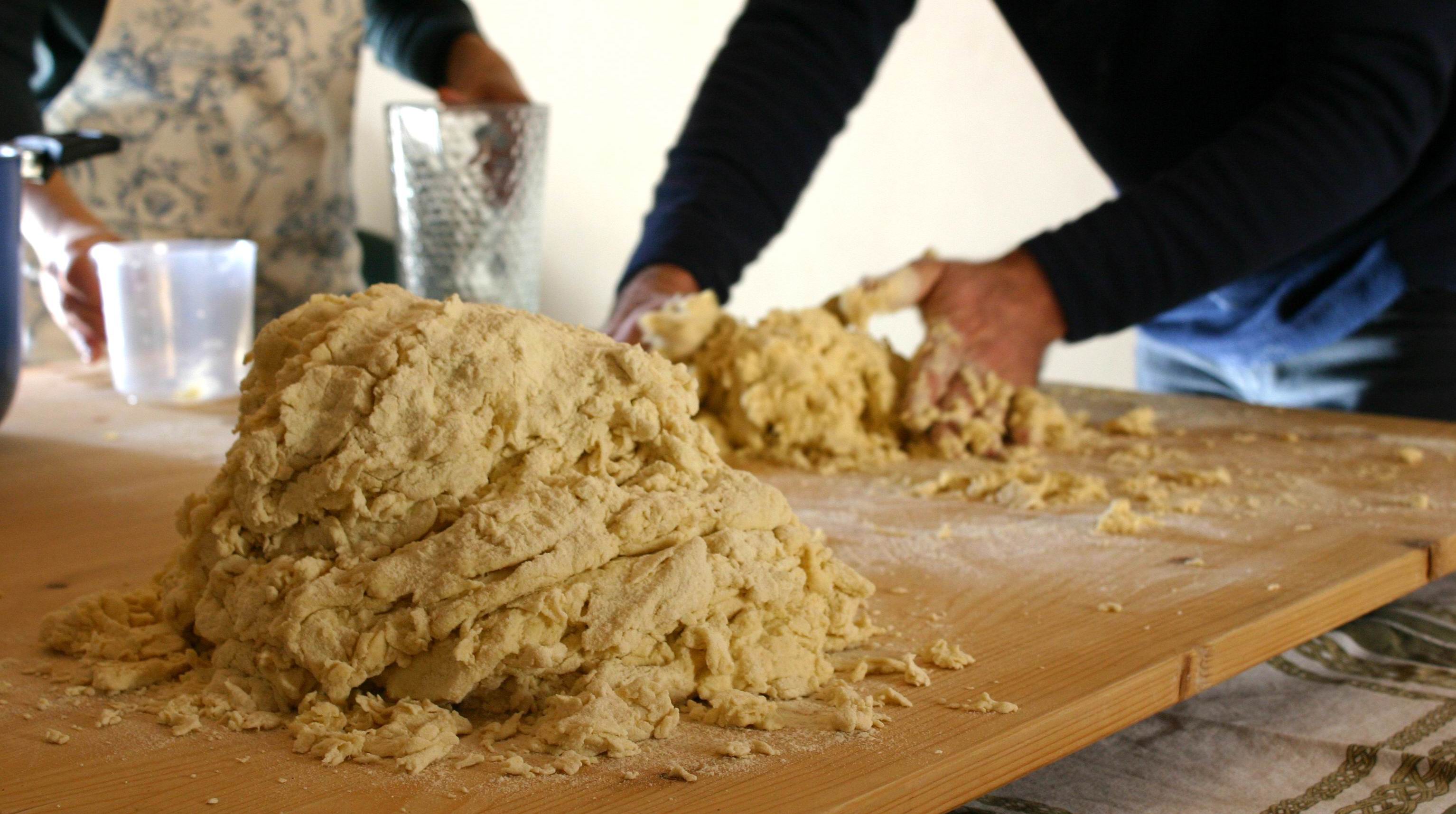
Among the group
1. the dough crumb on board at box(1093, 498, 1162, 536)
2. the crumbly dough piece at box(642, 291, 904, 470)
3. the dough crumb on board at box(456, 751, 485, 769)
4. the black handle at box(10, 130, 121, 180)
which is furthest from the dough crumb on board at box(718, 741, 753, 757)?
the black handle at box(10, 130, 121, 180)

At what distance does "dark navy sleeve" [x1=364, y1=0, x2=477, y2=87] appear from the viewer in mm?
2379

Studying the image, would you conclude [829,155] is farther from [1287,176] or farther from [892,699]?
[892,699]

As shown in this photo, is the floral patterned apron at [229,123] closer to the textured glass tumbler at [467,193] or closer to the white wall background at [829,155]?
the textured glass tumbler at [467,193]

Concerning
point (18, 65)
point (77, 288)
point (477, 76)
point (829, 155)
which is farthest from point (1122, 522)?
point (829, 155)

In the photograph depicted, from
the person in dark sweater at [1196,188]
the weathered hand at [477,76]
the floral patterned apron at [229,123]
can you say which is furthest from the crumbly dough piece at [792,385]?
the floral patterned apron at [229,123]

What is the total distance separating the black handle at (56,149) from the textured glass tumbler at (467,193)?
0.54 meters

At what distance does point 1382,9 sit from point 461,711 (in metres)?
1.32

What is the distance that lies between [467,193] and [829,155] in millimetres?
2102

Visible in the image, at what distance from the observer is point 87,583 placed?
0.91 m

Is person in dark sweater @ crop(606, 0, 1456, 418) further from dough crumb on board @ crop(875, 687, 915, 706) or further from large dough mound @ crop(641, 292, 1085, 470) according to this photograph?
dough crumb on board @ crop(875, 687, 915, 706)

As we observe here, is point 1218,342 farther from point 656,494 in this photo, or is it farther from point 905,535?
point 656,494

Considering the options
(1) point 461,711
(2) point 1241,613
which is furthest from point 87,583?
(2) point 1241,613

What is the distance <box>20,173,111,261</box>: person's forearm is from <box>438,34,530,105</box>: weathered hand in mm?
661

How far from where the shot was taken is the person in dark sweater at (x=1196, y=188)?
1.45 m
